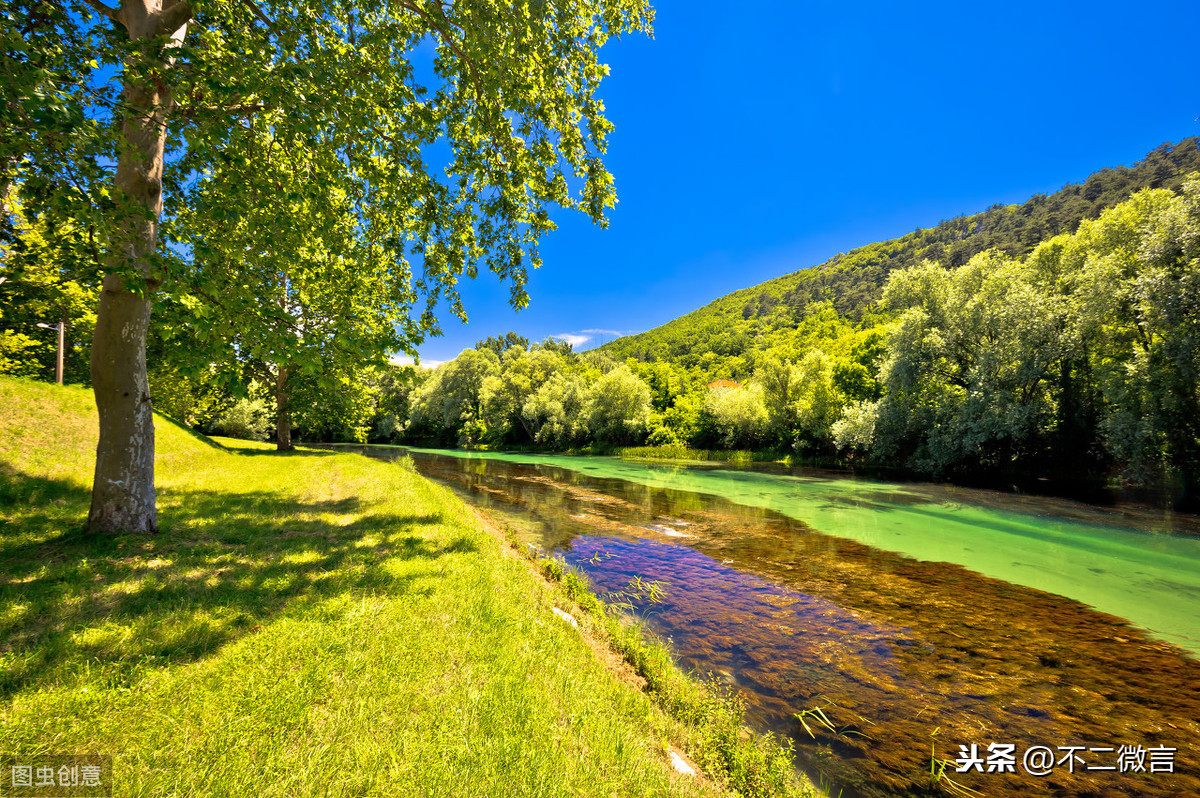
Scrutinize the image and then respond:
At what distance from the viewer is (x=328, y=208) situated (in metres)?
7.31

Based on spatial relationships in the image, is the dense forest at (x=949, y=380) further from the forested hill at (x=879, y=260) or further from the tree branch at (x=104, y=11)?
the forested hill at (x=879, y=260)

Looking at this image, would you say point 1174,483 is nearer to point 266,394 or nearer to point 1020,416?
point 1020,416

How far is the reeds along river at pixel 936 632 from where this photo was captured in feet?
15.4

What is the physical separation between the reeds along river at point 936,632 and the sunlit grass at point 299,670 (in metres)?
2.61

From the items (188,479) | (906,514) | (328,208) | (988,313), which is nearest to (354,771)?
(328,208)

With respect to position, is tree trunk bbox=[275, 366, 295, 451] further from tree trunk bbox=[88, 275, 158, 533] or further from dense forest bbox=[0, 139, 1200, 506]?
tree trunk bbox=[88, 275, 158, 533]

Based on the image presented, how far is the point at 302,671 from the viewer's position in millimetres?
3643

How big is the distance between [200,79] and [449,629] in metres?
7.81

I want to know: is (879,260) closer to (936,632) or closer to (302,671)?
(936,632)

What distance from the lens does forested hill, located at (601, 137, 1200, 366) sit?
68.7 meters

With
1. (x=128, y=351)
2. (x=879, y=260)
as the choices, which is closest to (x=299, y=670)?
(x=128, y=351)

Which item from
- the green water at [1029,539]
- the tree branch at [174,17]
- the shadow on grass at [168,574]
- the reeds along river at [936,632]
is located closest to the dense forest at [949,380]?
the shadow on grass at [168,574]

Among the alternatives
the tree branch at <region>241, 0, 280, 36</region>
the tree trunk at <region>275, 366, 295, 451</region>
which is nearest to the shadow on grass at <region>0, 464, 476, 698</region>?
the tree branch at <region>241, 0, 280, 36</region>

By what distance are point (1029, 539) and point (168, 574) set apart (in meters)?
22.3
